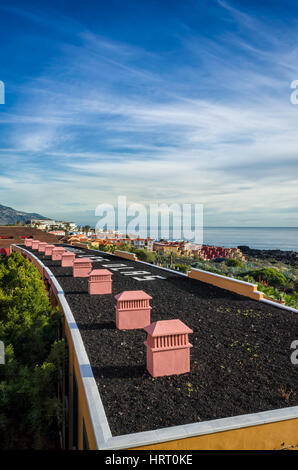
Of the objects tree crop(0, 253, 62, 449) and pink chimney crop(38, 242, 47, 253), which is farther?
pink chimney crop(38, 242, 47, 253)

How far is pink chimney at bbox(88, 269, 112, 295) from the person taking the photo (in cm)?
1277

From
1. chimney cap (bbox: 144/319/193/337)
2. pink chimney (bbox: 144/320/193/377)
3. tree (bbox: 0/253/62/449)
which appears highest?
chimney cap (bbox: 144/319/193/337)

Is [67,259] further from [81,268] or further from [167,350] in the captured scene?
[167,350]

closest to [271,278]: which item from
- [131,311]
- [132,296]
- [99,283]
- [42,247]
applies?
[42,247]

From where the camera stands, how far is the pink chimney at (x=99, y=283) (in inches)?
503

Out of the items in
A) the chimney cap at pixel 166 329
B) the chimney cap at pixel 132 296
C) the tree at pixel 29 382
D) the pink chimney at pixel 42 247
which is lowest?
the tree at pixel 29 382

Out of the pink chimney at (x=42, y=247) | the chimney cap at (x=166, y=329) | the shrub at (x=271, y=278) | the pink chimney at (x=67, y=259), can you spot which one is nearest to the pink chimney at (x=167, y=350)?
the chimney cap at (x=166, y=329)

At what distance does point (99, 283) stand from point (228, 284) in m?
5.30

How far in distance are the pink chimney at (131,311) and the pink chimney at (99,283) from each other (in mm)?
3726

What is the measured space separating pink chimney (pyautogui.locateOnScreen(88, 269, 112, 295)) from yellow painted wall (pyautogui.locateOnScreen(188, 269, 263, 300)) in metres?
4.88

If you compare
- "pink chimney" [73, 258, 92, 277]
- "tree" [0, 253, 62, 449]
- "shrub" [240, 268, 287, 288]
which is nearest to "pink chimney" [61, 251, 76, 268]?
"pink chimney" [73, 258, 92, 277]

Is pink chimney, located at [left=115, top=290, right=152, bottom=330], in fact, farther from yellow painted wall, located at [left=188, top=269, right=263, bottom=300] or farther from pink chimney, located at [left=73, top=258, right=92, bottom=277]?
pink chimney, located at [left=73, top=258, right=92, bottom=277]

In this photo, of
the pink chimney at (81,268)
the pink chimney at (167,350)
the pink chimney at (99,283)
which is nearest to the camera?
the pink chimney at (167,350)

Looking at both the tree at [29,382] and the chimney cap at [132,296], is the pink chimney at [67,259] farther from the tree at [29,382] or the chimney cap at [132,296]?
the chimney cap at [132,296]
